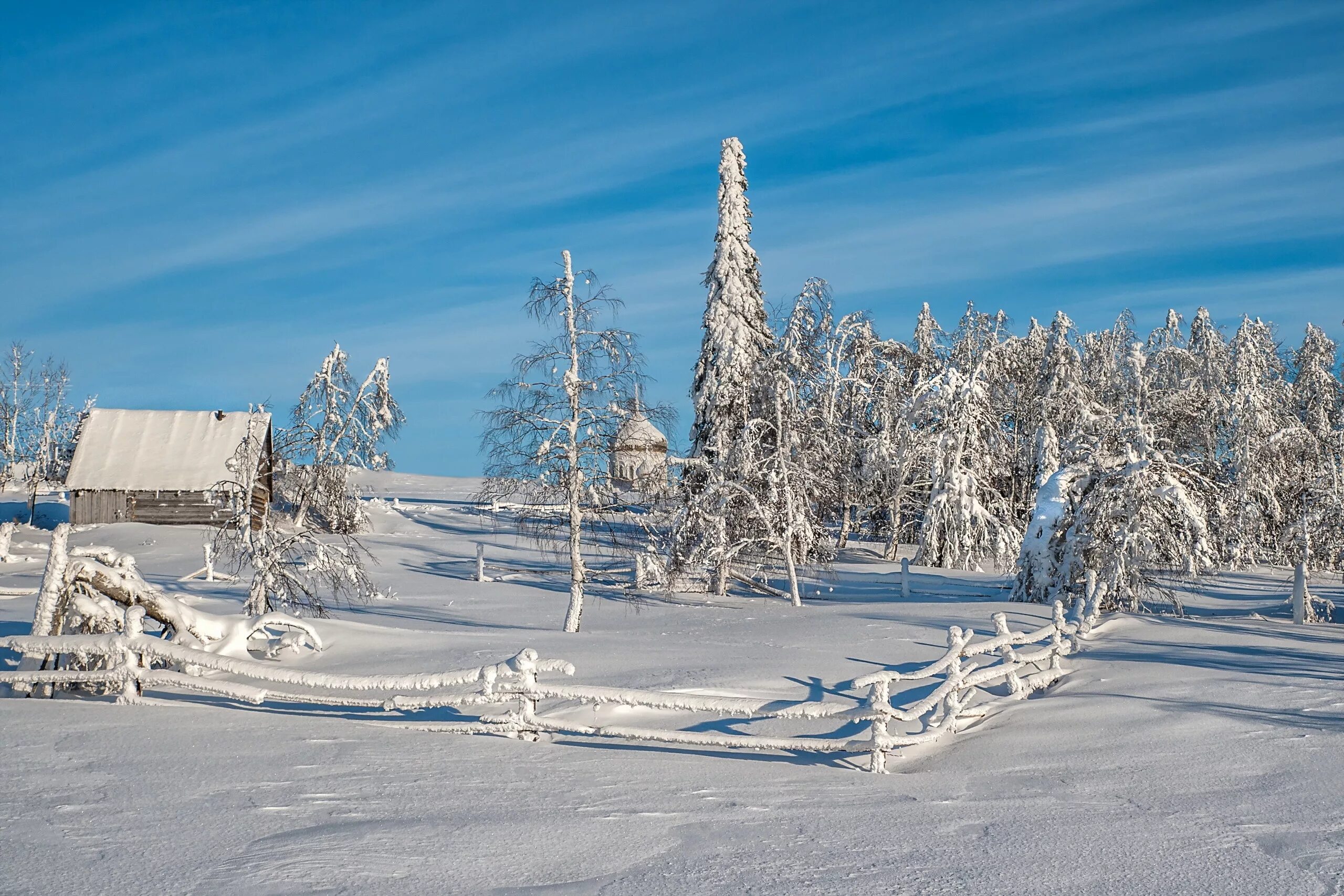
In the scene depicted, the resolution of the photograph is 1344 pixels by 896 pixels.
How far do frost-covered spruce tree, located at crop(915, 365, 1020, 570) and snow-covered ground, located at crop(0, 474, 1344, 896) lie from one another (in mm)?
24443

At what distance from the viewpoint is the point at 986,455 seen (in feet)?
130

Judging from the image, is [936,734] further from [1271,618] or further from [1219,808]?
[1271,618]

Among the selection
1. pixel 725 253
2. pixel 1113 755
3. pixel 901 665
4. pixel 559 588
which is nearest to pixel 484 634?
pixel 901 665

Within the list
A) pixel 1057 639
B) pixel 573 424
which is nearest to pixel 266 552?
pixel 573 424

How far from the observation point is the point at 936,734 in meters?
9.23

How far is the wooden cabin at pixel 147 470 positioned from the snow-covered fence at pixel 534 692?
34.3 m

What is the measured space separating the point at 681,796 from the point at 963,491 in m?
32.8

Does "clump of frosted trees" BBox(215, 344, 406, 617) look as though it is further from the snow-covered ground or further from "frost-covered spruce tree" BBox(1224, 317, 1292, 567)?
"frost-covered spruce tree" BBox(1224, 317, 1292, 567)

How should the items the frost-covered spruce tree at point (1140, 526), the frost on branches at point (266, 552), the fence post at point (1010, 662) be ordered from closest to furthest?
1. the fence post at point (1010, 662)
2. the frost on branches at point (266, 552)
3. the frost-covered spruce tree at point (1140, 526)

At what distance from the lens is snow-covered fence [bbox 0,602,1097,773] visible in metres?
8.71

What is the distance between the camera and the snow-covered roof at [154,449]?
44.4m

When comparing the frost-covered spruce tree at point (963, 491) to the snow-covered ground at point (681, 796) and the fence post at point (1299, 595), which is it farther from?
the snow-covered ground at point (681, 796)

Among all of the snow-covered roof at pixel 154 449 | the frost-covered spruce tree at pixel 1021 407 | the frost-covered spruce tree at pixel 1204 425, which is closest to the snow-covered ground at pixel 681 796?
the frost-covered spruce tree at pixel 1204 425

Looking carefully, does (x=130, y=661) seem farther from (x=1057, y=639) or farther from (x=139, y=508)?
(x=139, y=508)
